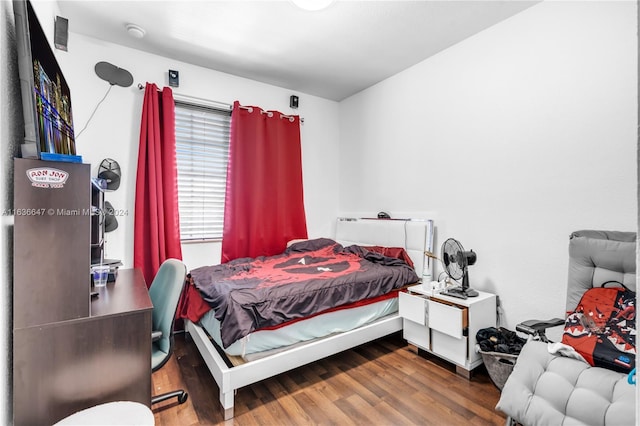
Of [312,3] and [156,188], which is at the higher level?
[312,3]

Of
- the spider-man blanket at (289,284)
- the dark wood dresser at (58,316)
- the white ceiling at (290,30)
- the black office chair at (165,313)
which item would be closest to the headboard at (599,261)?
the spider-man blanket at (289,284)

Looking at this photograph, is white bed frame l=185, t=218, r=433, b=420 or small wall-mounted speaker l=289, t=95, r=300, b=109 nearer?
white bed frame l=185, t=218, r=433, b=420

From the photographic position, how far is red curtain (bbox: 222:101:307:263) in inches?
139

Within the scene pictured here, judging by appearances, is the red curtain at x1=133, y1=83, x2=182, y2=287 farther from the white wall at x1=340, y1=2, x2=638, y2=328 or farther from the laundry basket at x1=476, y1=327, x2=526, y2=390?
the laundry basket at x1=476, y1=327, x2=526, y2=390

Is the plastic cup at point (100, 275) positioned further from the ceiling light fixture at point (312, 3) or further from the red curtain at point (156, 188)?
the ceiling light fixture at point (312, 3)

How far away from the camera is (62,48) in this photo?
2197 millimetres

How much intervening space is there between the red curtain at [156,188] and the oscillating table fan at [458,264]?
2.65 metres

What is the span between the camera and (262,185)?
12.2 ft

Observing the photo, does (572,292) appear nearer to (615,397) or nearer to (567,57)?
(615,397)

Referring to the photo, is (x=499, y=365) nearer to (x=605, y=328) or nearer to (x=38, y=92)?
(x=605, y=328)

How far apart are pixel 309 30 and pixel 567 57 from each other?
2.04 meters

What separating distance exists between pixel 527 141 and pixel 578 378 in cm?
175

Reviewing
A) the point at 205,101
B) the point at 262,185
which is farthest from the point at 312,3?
the point at 262,185

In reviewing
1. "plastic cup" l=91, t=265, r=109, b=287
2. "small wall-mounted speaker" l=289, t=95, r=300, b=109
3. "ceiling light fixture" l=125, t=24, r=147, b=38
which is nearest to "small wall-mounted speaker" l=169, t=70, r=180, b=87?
"ceiling light fixture" l=125, t=24, r=147, b=38
